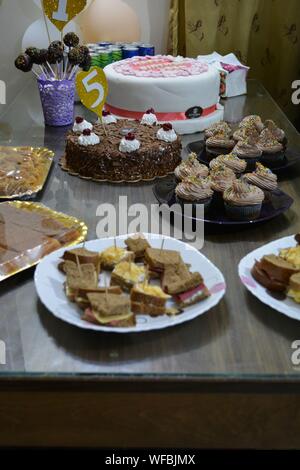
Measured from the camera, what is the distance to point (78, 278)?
1.05 m

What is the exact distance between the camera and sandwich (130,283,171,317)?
99 centimetres

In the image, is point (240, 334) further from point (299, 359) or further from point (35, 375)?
point (35, 375)

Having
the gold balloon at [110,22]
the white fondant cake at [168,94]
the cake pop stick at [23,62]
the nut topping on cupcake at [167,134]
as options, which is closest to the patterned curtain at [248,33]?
the gold balloon at [110,22]

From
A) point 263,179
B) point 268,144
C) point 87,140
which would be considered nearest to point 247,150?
point 268,144

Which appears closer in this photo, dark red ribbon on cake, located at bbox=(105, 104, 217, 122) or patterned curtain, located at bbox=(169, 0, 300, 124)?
dark red ribbon on cake, located at bbox=(105, 104, 217, 122)

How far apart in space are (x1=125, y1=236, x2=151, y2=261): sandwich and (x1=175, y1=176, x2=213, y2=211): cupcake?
0.29 m

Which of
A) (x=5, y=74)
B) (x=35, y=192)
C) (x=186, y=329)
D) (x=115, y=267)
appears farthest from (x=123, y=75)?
(x=186, y=329)

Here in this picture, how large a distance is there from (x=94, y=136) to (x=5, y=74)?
1.57 metres

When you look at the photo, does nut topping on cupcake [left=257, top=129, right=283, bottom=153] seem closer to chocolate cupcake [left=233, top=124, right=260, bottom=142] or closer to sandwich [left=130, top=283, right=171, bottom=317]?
chocolate cupcake [left=233, top=124, right=260, bottom=142]

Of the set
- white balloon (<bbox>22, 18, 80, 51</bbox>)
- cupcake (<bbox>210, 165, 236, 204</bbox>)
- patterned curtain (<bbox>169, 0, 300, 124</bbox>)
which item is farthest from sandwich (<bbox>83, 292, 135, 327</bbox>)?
patterned curtain (<bbox>169, 0, 300, 124</bbox>)

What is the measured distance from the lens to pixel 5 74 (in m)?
3.11

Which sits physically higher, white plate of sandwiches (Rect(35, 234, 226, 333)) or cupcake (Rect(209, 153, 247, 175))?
white plate of sandwiches (Rect(35, 234, 226, 333))

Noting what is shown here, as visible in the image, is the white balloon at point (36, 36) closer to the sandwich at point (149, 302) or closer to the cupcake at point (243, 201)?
Answer: the cupcake at point (243, 201)

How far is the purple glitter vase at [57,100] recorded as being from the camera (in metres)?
2.26
